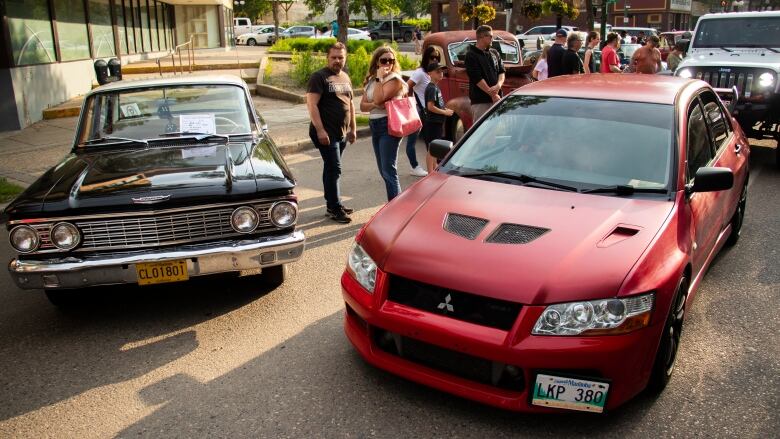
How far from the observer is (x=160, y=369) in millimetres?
3920

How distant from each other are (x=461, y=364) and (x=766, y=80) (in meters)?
8.19

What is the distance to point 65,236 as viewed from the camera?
421 cm

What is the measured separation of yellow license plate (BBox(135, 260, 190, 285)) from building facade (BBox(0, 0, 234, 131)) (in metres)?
10.1

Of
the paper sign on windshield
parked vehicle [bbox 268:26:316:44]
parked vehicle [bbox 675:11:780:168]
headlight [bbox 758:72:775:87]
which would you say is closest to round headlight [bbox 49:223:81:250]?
the paper sign on windshield

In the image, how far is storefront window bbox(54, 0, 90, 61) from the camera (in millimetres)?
15594

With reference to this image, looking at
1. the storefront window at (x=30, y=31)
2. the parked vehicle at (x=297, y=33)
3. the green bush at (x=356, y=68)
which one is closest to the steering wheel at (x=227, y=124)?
the storefront window at (x=30, y=31)

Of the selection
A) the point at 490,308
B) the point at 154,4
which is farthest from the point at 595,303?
the point at 154,4

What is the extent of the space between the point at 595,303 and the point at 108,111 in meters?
4.52

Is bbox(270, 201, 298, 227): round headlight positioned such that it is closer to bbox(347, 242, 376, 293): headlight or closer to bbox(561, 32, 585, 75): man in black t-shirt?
bbox(347, 242, 376, 293): headlight

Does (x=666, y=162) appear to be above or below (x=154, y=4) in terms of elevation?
below

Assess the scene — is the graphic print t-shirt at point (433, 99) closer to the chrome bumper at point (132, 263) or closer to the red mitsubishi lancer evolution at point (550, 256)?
the red mitsubishi lancer evolution at point (550, 256)

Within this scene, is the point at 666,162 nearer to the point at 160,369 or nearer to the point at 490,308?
the point at 490,308

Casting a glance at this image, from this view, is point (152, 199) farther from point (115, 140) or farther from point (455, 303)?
point (455, 303)

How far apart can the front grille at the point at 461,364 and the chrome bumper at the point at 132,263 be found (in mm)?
1446
